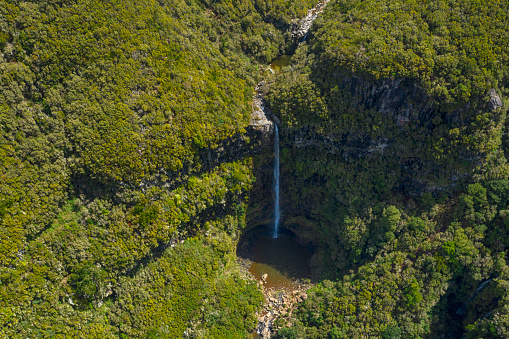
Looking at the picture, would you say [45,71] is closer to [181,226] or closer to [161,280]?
[181,226]

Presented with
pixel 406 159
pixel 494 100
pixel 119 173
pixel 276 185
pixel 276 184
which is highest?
pixel 494 100

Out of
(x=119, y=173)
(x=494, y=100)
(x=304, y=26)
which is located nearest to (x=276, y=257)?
(x=119, y=173)

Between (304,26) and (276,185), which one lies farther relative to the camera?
(304,26)

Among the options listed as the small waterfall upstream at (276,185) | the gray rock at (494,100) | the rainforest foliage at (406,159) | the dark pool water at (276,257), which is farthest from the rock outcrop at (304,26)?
the dark pool water at (276,257)

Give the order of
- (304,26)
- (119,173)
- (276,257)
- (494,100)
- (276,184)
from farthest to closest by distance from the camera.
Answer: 1. (304,26)
2. (276,257)
3. (276,184)
4. (494,100)
5. (119,173)

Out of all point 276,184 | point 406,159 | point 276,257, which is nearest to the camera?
point 406,159

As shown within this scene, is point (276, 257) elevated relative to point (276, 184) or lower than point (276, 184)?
lower

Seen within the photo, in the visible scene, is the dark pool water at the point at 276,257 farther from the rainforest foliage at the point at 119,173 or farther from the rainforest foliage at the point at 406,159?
the rainforest foliage at the point at 406,159

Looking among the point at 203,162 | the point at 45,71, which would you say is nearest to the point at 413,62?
the point at 203,162

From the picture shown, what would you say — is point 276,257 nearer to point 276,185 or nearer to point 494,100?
point 276,185
